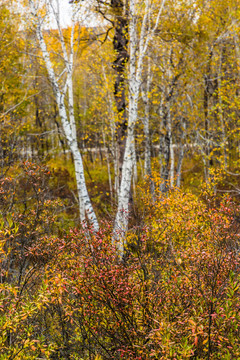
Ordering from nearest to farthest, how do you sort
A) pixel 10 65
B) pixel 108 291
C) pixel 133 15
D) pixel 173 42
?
pixel 108 291 < pixel 133 15 < pixel 173 42 < pixel 10 65

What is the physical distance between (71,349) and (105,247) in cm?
201

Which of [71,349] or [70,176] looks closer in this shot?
[71,349]

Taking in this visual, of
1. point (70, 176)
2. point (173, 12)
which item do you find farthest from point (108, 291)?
point (70, 176)

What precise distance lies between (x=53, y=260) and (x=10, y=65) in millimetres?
11629

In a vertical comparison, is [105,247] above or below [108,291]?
above

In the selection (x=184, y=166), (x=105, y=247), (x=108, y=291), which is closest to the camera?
(x=108, y=291)

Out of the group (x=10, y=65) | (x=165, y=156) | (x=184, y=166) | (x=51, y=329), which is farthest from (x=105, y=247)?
(x=184, y=166)

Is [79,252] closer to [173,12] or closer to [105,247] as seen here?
[105,247]

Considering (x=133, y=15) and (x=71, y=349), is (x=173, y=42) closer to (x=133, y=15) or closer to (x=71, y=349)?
(x=133, y=15)

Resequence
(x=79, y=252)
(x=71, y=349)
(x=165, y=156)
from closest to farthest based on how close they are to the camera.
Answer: (x=79, y=252), (x=71, y=349), (x=165, y=156)

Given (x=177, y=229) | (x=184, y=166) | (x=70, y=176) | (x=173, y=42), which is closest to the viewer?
(x=177, y=229)

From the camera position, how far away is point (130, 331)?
10.5ft

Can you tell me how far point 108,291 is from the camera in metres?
3.17

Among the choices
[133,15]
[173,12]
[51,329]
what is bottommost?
[51,329]
